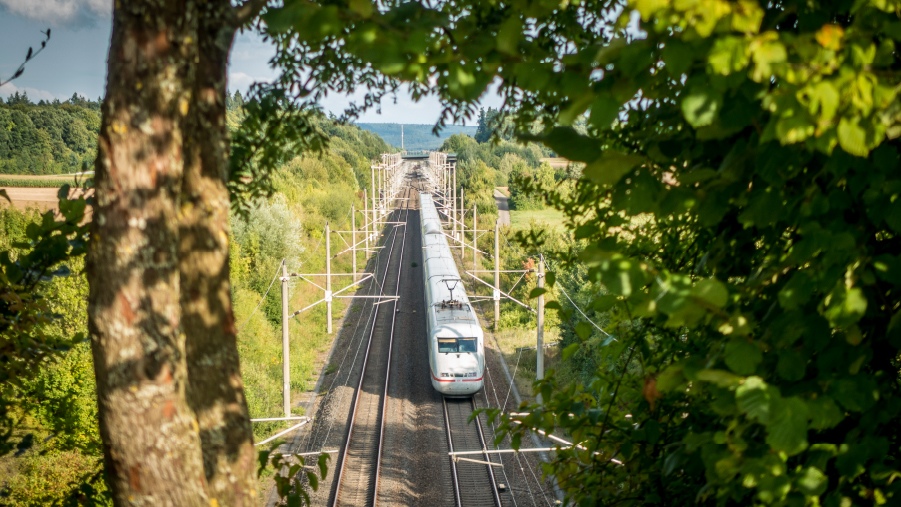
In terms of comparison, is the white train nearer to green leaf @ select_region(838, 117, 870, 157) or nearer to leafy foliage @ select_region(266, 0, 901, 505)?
leafy foliage @ select_region(266, 0, 901, 505)

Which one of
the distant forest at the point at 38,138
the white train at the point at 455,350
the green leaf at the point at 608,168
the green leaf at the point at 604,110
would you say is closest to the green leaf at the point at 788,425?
the green leaf at the point at 608,168

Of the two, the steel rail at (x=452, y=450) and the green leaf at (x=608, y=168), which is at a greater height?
the green leaf at (x=608, y=168)

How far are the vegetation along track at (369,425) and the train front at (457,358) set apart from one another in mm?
2323

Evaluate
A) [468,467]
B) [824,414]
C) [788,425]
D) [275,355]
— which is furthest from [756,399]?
[275,355]

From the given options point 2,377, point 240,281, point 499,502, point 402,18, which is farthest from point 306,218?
point 402,18

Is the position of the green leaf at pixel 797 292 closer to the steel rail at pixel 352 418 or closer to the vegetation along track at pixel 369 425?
the vegetation along track at pixel 369 425

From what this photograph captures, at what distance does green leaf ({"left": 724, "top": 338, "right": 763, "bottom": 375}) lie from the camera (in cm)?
128

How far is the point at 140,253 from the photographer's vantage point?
64.9 inches

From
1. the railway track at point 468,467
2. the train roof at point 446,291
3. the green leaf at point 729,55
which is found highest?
the green leaf at point 729,55

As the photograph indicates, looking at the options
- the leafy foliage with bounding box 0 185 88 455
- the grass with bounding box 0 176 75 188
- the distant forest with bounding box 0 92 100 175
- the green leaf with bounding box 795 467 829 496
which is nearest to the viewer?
the green leaf with bounding box 795 467 829 496

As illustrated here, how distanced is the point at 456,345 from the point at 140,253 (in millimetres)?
15921

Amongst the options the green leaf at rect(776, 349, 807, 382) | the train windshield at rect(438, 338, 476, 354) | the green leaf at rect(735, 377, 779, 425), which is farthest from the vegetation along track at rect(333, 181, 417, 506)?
the green leaf at rect(735, 377, 779, 425)

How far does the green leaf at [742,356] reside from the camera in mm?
1275

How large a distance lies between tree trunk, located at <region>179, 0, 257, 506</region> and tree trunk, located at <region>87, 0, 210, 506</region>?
0.28m
